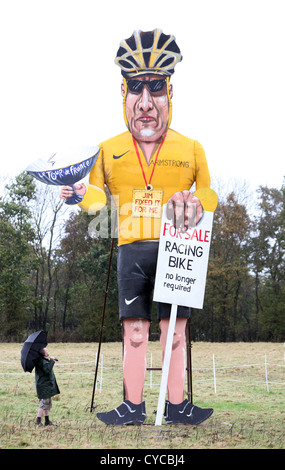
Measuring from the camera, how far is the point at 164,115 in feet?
24.1

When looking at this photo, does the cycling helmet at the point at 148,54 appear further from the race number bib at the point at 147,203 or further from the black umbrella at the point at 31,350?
the black umbrella at the point at 31,350

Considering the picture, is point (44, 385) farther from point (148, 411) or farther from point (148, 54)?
point (148, 54)

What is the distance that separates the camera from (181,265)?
22.4 feet

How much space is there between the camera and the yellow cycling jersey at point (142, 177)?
708cm

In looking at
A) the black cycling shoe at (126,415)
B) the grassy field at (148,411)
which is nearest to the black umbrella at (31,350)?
the grassy field at (148,411)

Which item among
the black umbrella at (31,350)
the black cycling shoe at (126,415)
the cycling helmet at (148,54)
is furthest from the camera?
the cycling helmet at (148,54)

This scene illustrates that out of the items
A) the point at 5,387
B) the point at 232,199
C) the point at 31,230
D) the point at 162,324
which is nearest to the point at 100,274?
the point at 31,230

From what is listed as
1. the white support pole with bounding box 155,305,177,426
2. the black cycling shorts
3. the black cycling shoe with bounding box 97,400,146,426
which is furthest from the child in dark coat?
the white support pole with bounding box 155,305,177,426

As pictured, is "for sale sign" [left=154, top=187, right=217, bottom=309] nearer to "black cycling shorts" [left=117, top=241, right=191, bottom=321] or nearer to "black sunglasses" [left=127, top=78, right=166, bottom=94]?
"black cycling shorts" [left=117, top=241, right=191, bottom=321]

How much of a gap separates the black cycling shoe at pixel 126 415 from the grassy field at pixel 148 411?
12 cm

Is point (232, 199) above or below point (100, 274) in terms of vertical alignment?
above
